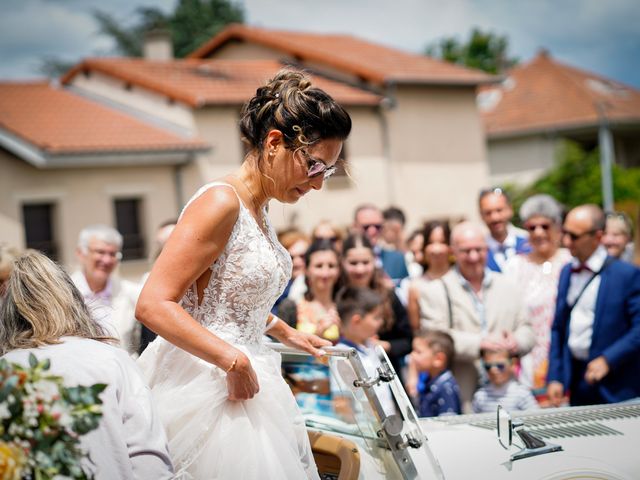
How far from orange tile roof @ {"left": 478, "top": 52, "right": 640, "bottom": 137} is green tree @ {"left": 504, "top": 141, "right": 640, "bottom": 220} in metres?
2.97

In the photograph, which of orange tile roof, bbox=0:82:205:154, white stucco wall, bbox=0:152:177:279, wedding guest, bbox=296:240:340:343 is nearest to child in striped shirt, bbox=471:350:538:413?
wedding guest, bbox=296:240:340:343

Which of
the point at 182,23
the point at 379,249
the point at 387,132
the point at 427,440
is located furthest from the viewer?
the point at 182,23

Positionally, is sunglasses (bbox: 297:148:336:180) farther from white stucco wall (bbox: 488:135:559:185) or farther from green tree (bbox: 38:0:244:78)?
green tree (bbox: 38:0:244:78)

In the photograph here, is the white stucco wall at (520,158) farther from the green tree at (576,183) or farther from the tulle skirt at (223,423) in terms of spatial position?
the tulle skirt at (223,423)

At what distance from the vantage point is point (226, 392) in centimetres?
290

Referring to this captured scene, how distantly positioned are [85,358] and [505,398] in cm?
345

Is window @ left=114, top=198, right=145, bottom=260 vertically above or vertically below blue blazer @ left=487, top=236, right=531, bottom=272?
above

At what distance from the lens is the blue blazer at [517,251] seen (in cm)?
695

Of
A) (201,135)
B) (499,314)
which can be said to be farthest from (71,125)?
(499,314)

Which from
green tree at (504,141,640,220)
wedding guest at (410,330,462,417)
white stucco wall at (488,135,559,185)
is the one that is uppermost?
white stucco wall at (488,135,559,185)

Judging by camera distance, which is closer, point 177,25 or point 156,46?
point 156,46

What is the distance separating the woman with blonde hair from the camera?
248cm

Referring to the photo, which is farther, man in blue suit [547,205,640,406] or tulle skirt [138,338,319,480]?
man in blue suit [547,205,640,406]

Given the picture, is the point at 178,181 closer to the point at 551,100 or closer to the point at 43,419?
the point at 43,419
